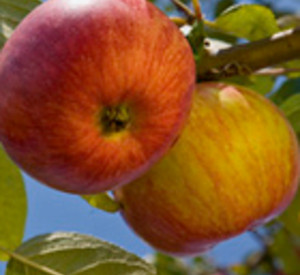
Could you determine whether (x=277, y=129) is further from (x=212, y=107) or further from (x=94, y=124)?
(x=94, y=124)

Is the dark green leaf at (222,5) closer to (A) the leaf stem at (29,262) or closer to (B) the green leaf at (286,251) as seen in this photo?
(B) the green leaf at (286,251)

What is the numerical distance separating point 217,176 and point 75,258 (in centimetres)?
32

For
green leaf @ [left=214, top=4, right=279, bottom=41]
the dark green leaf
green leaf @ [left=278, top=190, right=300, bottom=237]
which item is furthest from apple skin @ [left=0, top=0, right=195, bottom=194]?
the dark green leaf

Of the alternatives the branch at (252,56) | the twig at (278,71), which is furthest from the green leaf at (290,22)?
the branch at (252,56)

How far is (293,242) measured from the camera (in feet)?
→ 11.7

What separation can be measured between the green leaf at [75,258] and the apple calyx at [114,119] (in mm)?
323

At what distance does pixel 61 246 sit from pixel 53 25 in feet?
1.65

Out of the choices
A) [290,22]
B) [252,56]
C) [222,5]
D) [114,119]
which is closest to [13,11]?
[114,119]

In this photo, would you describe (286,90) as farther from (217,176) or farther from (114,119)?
(114,119)

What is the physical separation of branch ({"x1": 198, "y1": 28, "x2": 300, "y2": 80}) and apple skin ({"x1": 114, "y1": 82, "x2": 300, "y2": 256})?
0.15ft

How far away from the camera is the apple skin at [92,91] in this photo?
1015mm

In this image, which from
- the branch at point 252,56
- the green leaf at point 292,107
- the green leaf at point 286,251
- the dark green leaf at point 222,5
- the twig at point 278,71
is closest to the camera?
the branch at point 252,56

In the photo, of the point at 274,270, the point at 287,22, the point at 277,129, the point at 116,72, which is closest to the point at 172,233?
the point at 277,129

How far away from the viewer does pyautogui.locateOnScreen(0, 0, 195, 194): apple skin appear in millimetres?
1015
